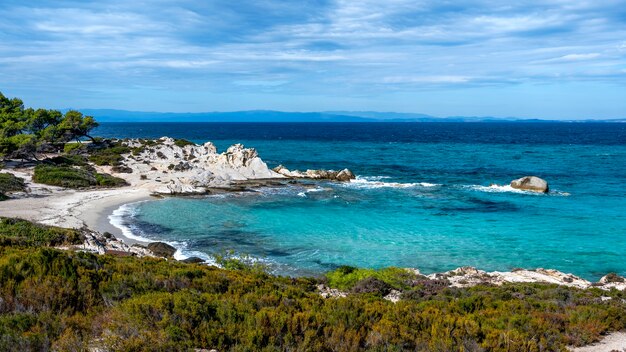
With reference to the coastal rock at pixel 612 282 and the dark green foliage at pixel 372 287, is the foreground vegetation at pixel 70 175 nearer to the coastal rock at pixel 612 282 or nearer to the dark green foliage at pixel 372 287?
the dark green foliage at pixel 372 287

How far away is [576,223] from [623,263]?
8903 millimetres

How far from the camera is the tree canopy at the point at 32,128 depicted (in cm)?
4925

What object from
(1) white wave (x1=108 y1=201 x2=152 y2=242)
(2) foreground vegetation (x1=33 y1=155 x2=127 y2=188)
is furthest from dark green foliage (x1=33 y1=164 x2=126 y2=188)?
(1) white wave (x1=108 y1=201 x2=152 y2=242)

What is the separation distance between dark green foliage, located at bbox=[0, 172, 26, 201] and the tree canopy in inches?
462

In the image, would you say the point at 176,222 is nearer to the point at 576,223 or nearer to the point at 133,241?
the point at 133,241

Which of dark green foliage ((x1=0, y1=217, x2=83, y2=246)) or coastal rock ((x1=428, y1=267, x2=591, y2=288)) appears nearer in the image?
coastal rock ((x1=428, y1=267, x2=591, y2=288))

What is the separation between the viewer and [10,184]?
37094 millimetres

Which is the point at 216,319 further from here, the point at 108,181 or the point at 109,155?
the point at 109,155

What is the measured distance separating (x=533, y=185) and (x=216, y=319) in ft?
154

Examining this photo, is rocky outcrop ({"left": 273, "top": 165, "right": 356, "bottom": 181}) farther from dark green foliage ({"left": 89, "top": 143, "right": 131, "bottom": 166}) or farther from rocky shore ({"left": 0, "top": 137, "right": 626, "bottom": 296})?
dark green foliage ({"left": 89, "top": 143, "right": 131, "bottom": 166})

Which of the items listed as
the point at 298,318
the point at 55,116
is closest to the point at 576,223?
the point at 298,318

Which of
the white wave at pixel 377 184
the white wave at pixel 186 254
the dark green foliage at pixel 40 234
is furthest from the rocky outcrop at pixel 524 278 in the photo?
the white wave at pixel 377 184

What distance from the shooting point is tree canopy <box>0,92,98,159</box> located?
4925cm

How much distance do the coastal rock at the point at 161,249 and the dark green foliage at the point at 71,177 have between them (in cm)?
2309
